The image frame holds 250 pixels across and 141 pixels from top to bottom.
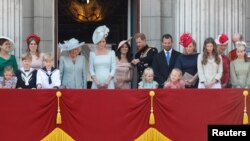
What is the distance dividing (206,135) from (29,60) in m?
3.39

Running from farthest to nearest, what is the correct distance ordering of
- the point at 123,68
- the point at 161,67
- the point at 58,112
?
1. the point at 123,68
2. the point at 161,67
3. the point at 58,112

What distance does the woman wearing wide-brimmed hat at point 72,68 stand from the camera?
531 inches

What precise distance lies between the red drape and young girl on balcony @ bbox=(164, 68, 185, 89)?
0.52 metres

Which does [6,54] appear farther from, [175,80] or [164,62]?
[175,80]

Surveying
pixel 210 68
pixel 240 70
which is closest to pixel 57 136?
pixel 210 68

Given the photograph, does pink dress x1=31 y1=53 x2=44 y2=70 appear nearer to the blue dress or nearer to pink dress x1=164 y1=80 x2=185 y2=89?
the blue dress

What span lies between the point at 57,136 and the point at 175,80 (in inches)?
90.2

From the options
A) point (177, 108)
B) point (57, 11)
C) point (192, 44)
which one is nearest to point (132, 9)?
point (57, 11)

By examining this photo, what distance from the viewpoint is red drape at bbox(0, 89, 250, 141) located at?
40.3 feet

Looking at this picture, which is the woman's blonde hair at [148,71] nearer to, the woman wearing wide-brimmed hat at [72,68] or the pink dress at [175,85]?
the pink dress at [175,85]

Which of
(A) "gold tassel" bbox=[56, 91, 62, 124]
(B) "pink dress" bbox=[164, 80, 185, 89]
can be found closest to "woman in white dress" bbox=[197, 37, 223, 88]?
(B) "pink dress" bbox=[164, 80, 185, 89]

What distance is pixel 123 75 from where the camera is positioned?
Answer: 13.9m

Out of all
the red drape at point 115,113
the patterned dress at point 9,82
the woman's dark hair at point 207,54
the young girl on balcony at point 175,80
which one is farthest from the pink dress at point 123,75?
the patterned dress at point 9,82

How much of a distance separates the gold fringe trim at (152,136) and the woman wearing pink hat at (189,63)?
1427 millimetres
